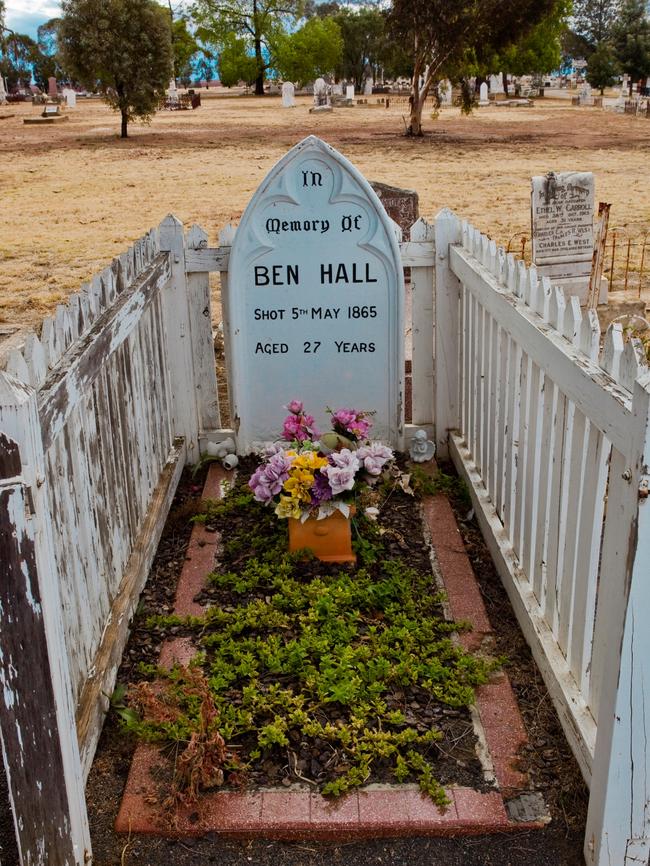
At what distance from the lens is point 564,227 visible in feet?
26.9

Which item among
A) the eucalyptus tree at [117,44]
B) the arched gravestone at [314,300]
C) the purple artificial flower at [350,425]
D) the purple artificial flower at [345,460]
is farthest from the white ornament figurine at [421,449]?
the eucalyptus tree at [117,44]

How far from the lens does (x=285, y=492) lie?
3.82m

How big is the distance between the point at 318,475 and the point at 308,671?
947 mm

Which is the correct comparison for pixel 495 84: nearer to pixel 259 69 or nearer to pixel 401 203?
pixel 259 69

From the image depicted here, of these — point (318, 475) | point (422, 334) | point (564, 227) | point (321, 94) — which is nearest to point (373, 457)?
point (318, 475)

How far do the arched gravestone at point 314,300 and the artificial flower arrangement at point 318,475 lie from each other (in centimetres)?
90

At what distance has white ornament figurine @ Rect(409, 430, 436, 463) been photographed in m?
4.89

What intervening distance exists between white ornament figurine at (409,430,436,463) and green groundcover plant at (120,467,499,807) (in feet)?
3.45

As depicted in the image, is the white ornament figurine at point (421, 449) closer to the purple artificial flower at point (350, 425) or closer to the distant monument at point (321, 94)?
the purple artificial flower at point (350, 425)

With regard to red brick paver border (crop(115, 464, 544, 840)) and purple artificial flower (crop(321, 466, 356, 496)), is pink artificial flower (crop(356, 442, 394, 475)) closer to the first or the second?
Result: purple artificial flower (crop(321, 466, 356, 496))

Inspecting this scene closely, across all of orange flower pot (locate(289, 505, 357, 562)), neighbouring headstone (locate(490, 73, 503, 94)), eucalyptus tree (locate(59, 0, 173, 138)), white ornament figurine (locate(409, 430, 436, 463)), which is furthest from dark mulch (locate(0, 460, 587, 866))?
neighbouring headstone (locate(490, 73, 503, 94))

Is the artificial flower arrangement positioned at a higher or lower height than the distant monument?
lower

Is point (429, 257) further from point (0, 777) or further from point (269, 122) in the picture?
point (269, 122)

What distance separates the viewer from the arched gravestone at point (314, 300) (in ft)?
14.9
